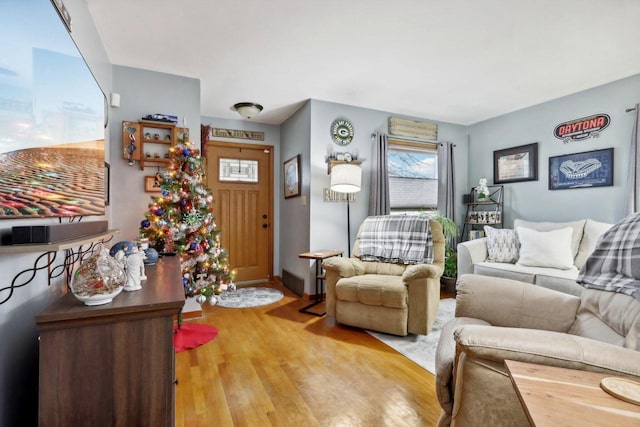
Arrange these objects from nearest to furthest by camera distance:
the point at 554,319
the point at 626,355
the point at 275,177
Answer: the point at 626,355, the point at 554,319, the point at 275,177

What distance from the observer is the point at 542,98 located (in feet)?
12.2

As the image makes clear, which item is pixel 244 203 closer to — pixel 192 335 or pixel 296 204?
pixel 296 204

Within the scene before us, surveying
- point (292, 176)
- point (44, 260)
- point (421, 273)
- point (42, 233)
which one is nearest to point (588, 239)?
point (421, 273)

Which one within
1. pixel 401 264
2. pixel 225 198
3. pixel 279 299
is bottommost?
pixel 279 299

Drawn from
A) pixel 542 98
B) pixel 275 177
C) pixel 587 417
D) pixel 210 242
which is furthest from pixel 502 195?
pixel 587 417

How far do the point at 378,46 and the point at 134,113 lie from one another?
234cm

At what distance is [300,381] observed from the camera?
1.98 meters

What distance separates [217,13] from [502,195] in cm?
412

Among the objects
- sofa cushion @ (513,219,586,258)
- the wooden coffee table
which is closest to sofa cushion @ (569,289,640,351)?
the wooden coffee table

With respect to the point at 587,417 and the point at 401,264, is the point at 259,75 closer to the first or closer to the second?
the point at 401,264

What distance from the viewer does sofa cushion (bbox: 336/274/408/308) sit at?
255 centimetres

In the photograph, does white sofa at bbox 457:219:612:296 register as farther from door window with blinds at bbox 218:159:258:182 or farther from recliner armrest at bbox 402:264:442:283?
door window with blinds at bbox 218:159:258:182

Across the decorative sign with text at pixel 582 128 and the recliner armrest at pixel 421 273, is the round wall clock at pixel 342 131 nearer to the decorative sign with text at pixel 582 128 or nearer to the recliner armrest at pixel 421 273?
the recliner armrest at pixel 421 273

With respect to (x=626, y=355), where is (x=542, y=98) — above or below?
above
